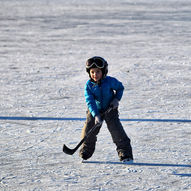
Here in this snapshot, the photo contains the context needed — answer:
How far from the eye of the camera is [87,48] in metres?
11.4

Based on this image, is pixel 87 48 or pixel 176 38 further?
pixel 176 38

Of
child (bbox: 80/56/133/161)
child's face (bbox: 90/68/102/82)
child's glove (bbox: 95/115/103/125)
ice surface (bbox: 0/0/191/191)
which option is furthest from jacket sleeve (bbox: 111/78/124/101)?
ice surface (bbox: 0/0/191/191)

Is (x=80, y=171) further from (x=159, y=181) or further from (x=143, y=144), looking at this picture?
(x=143, y=144)

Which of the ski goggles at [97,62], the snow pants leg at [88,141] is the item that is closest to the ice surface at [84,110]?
the snow pants leg at [88,141]

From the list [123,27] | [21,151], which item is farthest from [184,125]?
[123,27]

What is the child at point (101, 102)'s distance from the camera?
11.9ft

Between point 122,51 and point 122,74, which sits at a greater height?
point 122,51

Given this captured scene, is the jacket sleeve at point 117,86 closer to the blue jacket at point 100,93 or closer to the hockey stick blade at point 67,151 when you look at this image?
the blue jacket at point 100,93

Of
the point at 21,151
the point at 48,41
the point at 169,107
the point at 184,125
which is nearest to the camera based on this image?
the point at 21,151

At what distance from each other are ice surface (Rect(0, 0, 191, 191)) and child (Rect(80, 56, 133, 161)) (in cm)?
14

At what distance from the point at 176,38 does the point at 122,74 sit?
18.9 feet

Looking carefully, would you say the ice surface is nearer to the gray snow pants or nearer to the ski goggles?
the gray snow pants

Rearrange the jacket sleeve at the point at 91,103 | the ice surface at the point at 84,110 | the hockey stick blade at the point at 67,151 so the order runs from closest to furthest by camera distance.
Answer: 1. the ice surface at the point at 84,110
2. the jacket sleeve at the point at 91,103
3. the hockey stick blade at the point at 67,151

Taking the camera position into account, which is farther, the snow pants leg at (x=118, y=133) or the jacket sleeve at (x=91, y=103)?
the snow pants leg at (x=118, y=133)
